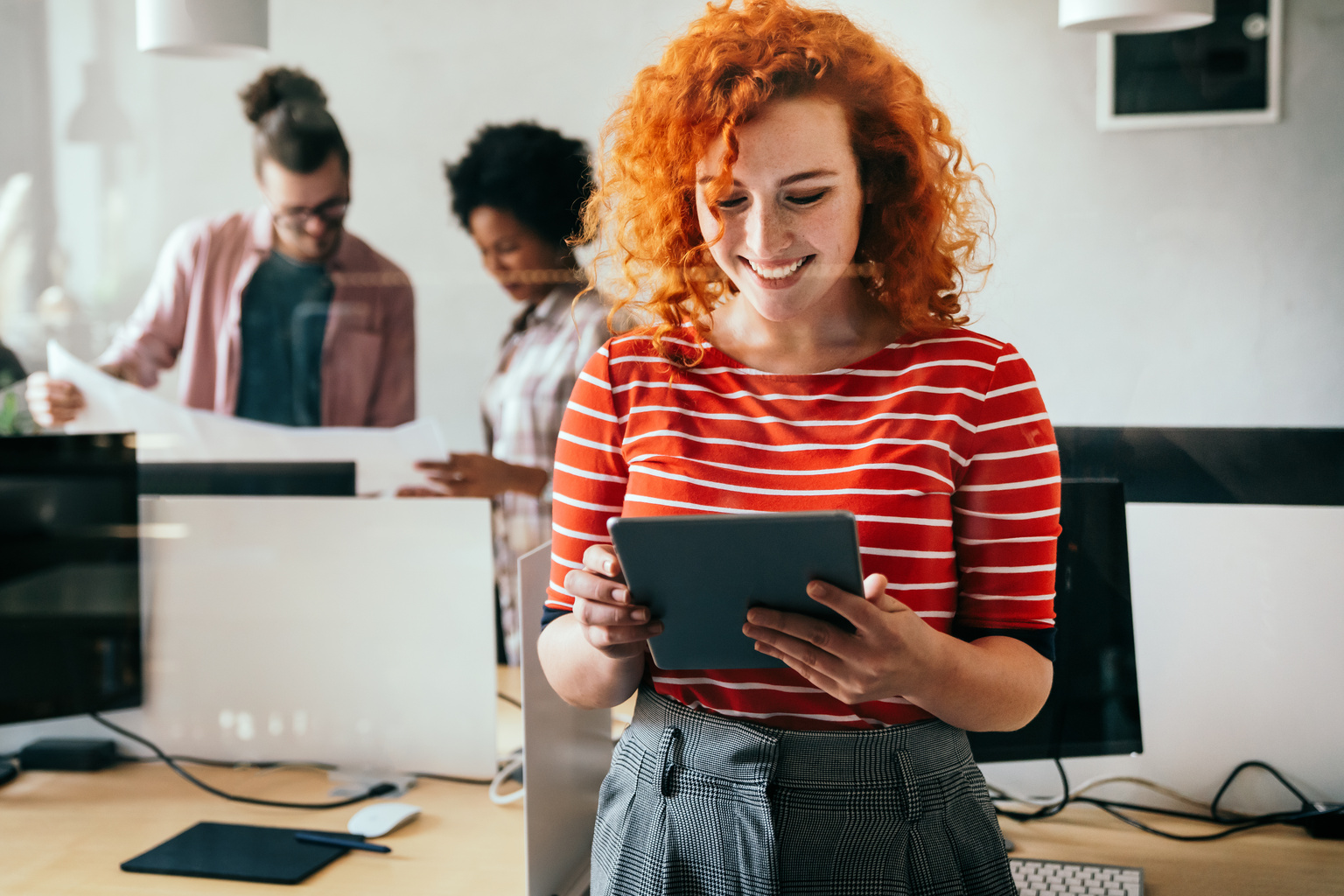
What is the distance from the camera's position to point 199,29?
169 cm

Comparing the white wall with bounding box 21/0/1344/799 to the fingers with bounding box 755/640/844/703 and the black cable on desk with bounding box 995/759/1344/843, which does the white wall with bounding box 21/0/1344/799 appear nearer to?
the black cable on desk with bounding box 995/759/1344/843

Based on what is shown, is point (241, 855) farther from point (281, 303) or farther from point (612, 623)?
point (281, 303)

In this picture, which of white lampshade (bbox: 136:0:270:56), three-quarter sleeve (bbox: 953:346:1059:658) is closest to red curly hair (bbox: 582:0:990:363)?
three-quarter sleeve (bbox: 953:346:1059:658)

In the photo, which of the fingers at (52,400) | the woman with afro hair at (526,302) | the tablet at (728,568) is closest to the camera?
the tablet at (728,568)

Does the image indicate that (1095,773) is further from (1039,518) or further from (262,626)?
(262,626)

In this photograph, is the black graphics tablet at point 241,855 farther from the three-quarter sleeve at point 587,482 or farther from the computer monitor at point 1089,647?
the computer monitor at point 1089,647

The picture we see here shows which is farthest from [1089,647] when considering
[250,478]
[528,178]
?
[250,478]

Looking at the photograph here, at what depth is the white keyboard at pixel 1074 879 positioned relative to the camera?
1.04 m

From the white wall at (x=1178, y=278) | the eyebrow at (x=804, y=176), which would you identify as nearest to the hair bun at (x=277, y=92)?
the white wall at (x=1178, y=278)

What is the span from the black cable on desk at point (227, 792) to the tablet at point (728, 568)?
2.48 ft

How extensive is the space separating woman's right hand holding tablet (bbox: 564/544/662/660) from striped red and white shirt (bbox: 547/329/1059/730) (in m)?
0.06

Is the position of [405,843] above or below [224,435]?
below

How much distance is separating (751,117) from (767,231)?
0.30 feet

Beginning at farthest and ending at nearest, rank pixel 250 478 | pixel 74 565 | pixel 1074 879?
pixel 250 478 → pixel 74 565 → pixel 1074 879
